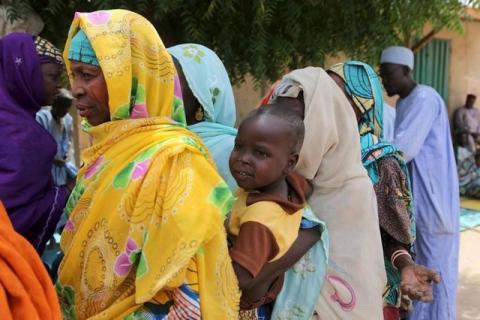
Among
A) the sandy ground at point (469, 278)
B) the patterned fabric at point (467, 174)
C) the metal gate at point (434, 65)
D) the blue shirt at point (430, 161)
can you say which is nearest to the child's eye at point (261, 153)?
the blue shirt at point (430, 161)

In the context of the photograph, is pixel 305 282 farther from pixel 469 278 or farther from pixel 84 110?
pixel 469 278

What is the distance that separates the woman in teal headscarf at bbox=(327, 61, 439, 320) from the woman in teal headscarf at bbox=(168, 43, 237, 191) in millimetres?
577

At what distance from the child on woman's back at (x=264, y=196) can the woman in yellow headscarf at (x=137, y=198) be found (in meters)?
0.10

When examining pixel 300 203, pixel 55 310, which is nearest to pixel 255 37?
pixel 300 203

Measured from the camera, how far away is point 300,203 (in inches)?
66.3

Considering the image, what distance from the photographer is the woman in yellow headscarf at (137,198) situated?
1.33 meters

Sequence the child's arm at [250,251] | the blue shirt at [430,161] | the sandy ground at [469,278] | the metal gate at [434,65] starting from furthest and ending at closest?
the metal gate at [434,65] → the sandy ground at [469,278] → the blue shirt at [430,161] → the child's arm at [250,251]

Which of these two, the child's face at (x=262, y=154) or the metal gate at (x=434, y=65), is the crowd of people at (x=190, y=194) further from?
the metal gate at (x=434, y=65)

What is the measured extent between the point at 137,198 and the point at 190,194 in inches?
5.6

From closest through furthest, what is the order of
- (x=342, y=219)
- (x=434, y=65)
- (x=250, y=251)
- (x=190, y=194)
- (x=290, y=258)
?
(x=190, y=194) < (x=250, y=251) < (x=290, y=258) < (x=342, y=219) < (x=434, y=65)

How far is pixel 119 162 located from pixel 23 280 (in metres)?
0.40

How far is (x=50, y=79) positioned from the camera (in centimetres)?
232

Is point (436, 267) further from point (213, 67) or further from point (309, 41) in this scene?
point (213, 67)

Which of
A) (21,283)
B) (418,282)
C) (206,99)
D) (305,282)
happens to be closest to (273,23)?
(206,99)
